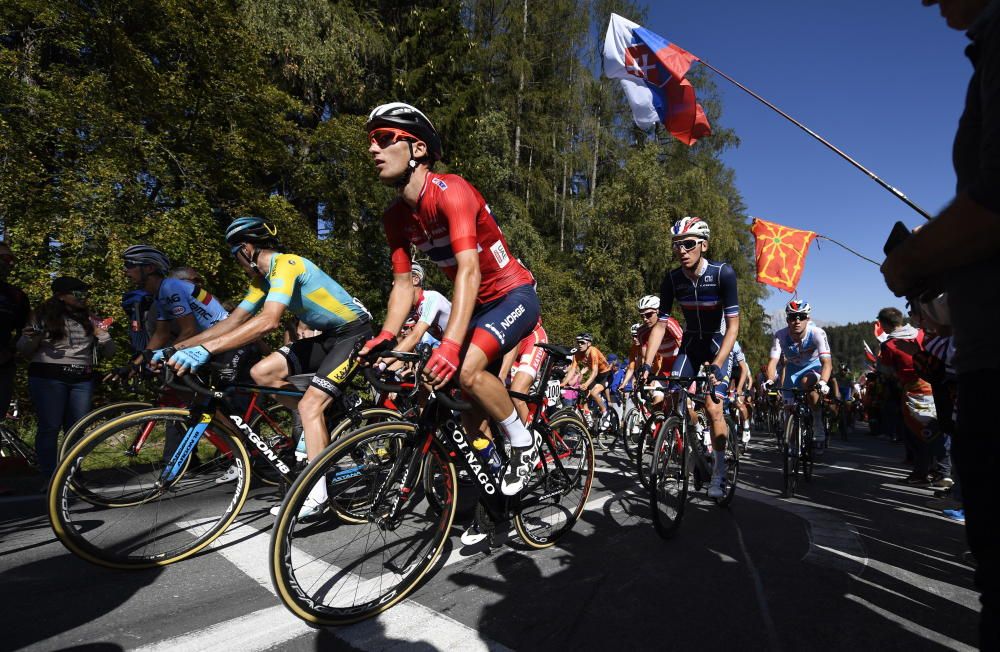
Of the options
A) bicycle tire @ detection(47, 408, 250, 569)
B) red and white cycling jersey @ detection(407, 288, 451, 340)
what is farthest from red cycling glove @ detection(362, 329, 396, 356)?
red and white cycling jersey @ detection(407, 288, 451, 340)

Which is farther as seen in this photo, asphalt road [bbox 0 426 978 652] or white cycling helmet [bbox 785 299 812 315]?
white cycling helmet [bbox 785 299 812 315]

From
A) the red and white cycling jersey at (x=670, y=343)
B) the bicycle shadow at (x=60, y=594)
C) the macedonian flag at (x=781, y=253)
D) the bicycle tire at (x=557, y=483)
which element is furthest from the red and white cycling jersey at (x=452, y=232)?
the macedonian flag at (x=781, y=253)

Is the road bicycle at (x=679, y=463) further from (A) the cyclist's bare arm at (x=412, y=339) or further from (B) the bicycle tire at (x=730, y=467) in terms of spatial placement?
(A) the cyclist's bare arm at (x=412, y=339)

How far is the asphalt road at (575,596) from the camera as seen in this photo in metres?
2.21

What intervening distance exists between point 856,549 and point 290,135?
14036 mm

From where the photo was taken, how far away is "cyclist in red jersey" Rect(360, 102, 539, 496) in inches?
102

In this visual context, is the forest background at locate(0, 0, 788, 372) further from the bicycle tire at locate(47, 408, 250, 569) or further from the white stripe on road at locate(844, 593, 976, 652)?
the white stripe on road at locate(844, 593, 976, 652)

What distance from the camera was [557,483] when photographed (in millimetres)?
3730

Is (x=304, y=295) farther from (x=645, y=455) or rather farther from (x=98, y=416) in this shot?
(x=645, y=455)

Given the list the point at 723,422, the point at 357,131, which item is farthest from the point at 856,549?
the point at 357,131

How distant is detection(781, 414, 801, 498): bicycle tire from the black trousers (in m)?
4.79

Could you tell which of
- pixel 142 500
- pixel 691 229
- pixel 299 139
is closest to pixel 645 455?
pixel 691 229

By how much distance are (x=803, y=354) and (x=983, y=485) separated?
22.8 ft

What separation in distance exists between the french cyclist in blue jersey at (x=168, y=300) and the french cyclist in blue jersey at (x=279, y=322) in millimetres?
1111
